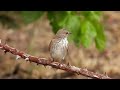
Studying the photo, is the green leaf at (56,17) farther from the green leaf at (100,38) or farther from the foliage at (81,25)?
the green leaf at (100,38)

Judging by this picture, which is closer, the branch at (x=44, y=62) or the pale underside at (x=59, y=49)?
the branch at (x=44, y=62)

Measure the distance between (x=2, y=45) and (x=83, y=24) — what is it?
2683mm

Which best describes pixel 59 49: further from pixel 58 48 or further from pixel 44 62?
pixel 44 62

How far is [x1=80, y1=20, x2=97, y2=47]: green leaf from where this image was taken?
6.33 metres

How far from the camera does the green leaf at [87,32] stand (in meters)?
6.33

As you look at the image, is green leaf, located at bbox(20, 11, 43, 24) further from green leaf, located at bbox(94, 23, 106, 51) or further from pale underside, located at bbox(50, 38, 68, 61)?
pale underside, located at bbox(50, 38, 68, 61)

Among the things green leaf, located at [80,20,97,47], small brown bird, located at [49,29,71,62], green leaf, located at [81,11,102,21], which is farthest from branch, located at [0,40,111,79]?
green leaf, located at [81,11,102,21]

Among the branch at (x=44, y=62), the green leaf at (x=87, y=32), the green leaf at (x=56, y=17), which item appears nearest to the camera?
the branch at (x=44, y=62)

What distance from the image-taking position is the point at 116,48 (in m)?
9.56

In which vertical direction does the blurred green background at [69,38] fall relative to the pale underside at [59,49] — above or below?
above

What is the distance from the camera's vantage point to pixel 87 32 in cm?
638

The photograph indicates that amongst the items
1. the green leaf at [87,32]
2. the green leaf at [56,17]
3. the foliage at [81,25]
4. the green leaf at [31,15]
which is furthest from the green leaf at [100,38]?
the green leaf at [31,15]

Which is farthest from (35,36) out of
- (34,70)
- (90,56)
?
(34,70)

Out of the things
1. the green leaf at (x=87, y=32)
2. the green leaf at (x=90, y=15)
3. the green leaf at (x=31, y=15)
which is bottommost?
the green leaf at (x=87, y=32)
